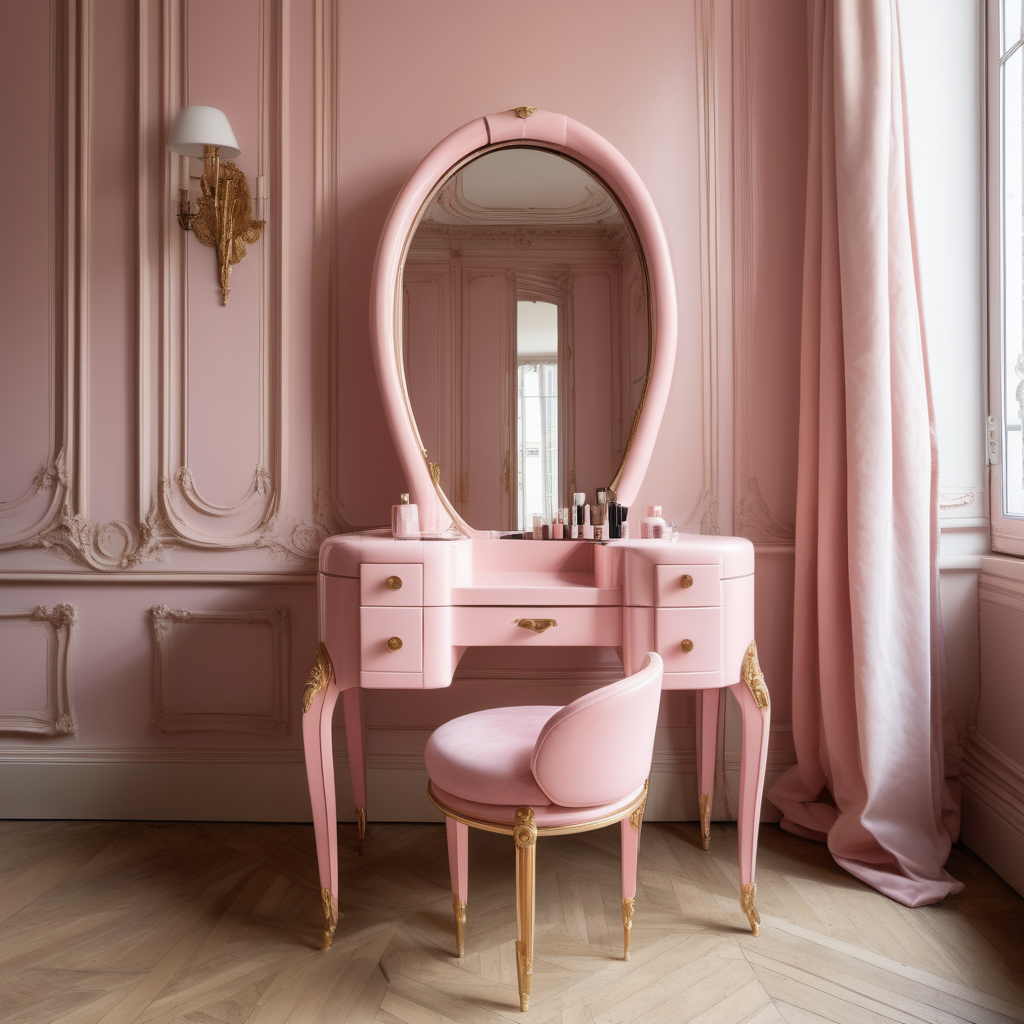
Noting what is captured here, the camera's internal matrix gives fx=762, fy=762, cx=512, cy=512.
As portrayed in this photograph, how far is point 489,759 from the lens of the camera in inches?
62.0

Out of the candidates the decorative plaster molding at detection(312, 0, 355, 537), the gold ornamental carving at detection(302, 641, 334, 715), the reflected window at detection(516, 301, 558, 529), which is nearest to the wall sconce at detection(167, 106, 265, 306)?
the decorative plaster molding at detection(312, 0, 355, 537)

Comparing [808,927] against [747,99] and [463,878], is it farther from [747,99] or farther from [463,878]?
[747,99]

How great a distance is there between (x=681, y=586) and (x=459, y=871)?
836mm

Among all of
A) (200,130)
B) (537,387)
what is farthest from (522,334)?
(200,130)

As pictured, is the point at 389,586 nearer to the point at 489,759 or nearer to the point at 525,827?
the point at 489,759

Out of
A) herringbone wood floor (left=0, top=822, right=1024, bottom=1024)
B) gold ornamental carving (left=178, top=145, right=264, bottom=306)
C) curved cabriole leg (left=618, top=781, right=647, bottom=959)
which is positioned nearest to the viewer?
herringbone wood floor (left=0, top=822, right=1024, bottom=1024)

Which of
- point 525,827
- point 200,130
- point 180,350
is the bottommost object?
point 525,827

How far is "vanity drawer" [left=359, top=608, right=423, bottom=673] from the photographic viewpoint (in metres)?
1.81

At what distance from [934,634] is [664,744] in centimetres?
87

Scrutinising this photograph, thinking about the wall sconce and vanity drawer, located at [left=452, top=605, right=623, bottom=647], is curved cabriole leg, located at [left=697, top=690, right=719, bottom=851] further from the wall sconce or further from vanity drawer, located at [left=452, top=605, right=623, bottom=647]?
the wall sconce

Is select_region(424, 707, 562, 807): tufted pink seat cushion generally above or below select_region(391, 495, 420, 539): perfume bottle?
below

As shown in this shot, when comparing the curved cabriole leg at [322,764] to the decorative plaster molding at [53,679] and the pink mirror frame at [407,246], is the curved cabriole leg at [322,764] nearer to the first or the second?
the pink mirror frame at [407,246]

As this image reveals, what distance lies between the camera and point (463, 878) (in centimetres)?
176

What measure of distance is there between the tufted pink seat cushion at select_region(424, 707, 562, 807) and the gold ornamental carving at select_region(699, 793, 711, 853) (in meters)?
0.78
